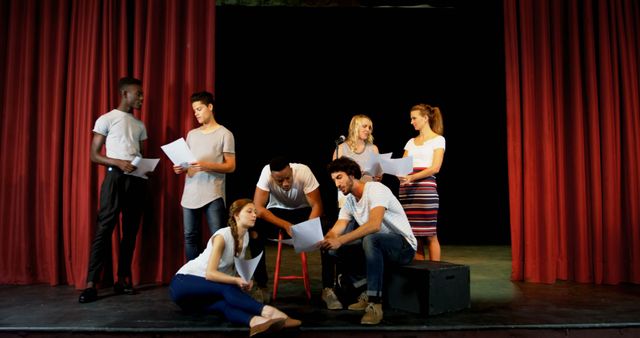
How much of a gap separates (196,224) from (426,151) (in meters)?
1.52

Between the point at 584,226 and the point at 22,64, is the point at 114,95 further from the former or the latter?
the point at 584,226

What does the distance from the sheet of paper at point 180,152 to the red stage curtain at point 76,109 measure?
546 millimetres

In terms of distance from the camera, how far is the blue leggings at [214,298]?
242 cm

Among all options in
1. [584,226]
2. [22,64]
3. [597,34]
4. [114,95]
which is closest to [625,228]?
[584,226]

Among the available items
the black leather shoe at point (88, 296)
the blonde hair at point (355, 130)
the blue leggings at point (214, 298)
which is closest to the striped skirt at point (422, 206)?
the blonde hair at point (355, 130)

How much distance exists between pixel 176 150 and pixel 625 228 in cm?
308

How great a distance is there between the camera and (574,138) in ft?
12.3

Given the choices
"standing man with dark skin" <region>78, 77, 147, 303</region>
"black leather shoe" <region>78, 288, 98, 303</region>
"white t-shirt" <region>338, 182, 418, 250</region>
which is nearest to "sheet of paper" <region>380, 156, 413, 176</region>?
"white t-shirt" <region>338, 182, 418, 250</region>

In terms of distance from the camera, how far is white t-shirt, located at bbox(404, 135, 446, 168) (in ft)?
11.0

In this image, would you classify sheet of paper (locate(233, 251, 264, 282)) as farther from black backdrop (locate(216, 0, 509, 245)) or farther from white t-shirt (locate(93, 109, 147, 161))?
black backdrop (locate(216, 0, 509, 245))

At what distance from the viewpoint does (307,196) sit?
10.2 feet

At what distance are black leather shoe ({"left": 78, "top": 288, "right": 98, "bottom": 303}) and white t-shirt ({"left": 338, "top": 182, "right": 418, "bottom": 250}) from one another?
1482mm

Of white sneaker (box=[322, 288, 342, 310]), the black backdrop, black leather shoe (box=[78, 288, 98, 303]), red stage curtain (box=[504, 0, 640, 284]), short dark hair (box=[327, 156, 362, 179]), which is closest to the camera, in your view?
short dark hair (box=[327, 156, 362, 179])

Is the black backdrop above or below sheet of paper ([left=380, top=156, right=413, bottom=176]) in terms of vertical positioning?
above
